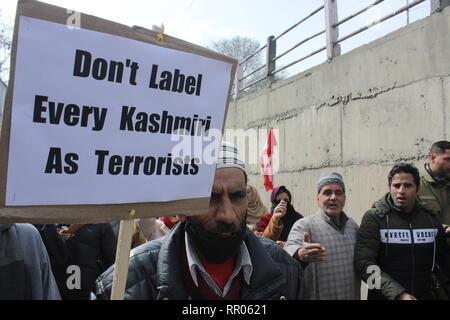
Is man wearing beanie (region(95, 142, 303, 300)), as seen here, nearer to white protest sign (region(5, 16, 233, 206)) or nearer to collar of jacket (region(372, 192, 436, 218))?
white protest sign (region(5, 16, 233, 206))

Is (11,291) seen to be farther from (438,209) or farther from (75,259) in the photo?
(438,209)

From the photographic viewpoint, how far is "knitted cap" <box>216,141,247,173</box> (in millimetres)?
1905

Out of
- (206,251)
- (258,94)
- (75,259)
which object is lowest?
(75,259)

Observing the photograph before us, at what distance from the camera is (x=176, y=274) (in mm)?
1640

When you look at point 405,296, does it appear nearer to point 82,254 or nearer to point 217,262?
point 217,262

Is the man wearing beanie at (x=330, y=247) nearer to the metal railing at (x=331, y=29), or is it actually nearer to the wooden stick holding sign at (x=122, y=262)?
the wooden stick holding sign at (x=122, y=262)

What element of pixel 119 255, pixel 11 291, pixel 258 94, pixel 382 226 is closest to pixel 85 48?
pixel 119 255

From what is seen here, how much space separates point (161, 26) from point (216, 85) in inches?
13.0

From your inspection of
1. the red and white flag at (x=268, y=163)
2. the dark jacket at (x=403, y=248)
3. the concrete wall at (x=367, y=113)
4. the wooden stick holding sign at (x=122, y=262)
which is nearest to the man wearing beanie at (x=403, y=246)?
the dark jacket at (x=403, y=248)

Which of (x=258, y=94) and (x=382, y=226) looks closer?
(x=382, y=226)

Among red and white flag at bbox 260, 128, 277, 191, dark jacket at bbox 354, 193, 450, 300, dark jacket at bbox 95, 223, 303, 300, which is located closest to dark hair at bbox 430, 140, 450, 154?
dark jacket at bbox 354, 193, 450, 300

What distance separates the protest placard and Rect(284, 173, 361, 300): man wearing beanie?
157cm

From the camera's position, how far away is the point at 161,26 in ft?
5.27
